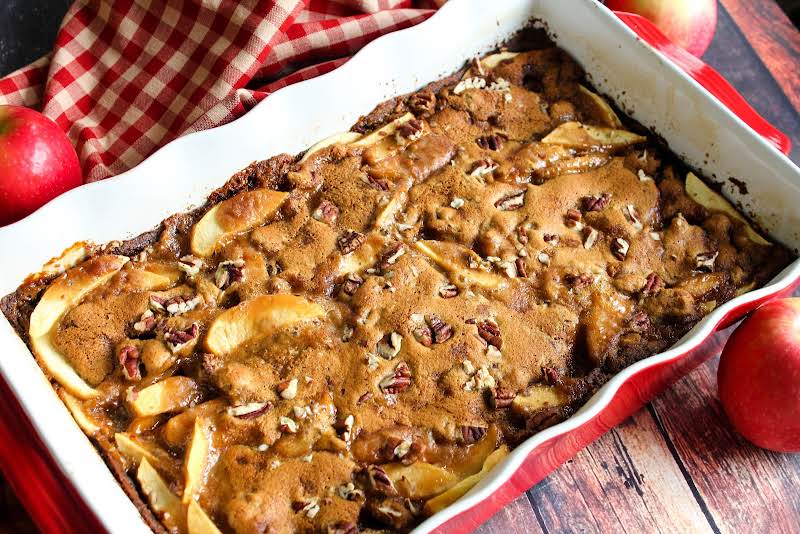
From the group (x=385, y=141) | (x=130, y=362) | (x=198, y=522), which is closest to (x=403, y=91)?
(x=385, y=141)

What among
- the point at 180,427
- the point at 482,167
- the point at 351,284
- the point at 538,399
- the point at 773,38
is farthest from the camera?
the point at 773,38

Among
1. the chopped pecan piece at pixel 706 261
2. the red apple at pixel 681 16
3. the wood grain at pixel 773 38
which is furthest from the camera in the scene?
the wood grain at pixel 773 38

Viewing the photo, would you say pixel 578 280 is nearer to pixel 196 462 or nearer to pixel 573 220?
pixel 573 220

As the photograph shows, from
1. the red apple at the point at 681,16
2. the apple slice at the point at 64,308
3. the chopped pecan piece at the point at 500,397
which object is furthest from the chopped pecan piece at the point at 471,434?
the red apple at the point at 681,16

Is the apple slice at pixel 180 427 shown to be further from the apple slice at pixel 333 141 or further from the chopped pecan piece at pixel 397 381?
the apple slice at pixel 333 141

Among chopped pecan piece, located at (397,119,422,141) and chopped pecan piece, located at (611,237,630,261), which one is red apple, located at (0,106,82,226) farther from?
chopped pecan piece, located at (611,237,630,261)

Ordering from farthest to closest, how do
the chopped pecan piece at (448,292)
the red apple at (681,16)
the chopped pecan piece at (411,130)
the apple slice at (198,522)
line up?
the red apple at (681,16)
the chopped pecan piece at (411,130)
the chopped pecan piece at (448,292)
the apple slice at (198,522)
